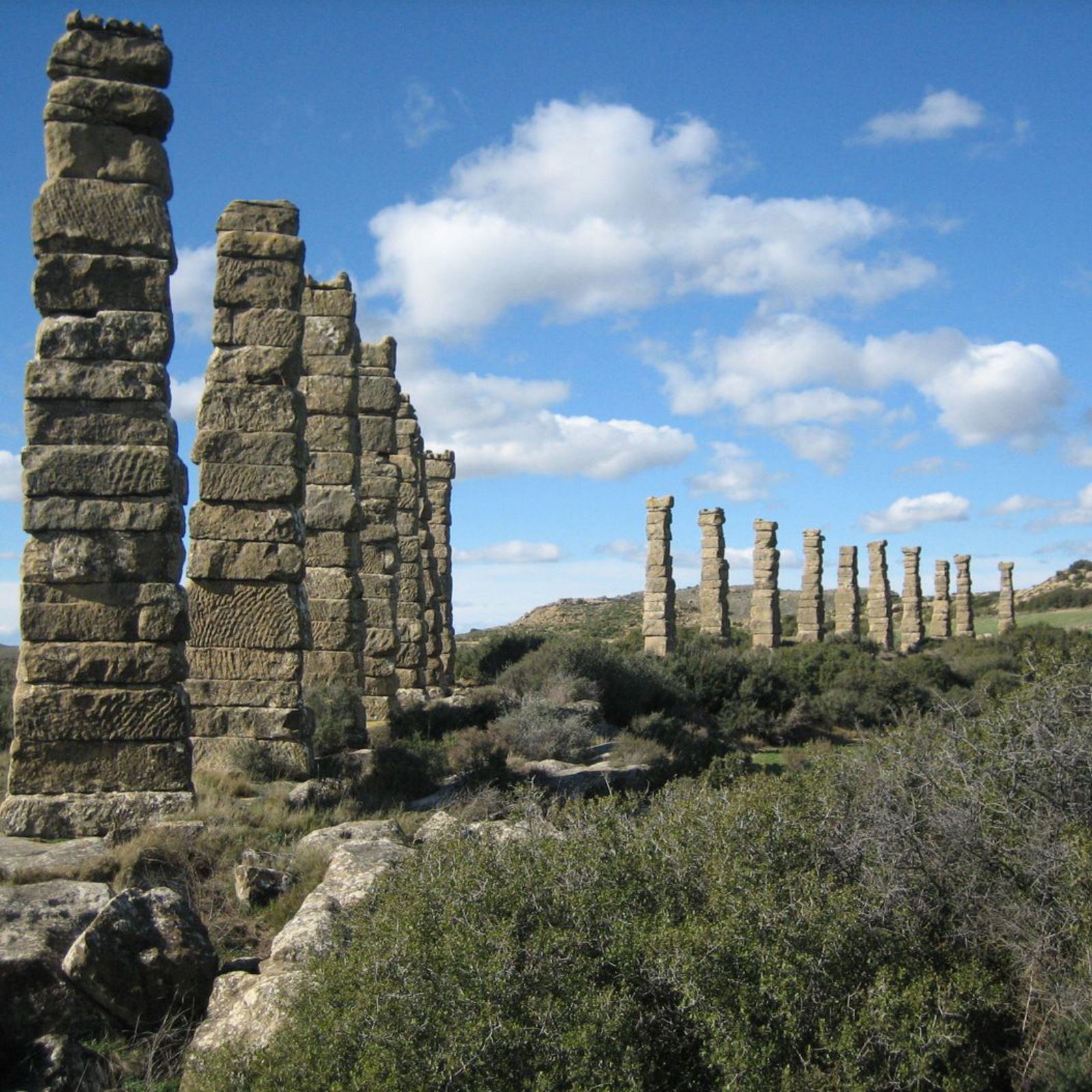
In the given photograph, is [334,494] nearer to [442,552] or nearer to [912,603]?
[442,552]

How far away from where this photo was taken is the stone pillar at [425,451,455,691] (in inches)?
1090

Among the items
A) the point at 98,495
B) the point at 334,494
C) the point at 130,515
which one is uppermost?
the point at 334,494

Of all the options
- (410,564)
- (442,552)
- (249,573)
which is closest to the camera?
(249,573)

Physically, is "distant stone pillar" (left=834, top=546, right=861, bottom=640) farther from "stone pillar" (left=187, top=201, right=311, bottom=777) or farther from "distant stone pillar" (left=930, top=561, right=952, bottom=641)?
"stone pillar" (left=187, top=201, right=311, bottom=777)

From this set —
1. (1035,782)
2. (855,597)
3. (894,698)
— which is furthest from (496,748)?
(855,597)

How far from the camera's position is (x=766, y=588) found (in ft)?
132

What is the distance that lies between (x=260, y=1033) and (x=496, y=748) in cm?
946

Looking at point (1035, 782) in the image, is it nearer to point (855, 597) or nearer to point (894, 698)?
point (894, 698)

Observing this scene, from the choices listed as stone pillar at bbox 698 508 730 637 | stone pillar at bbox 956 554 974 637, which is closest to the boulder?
stone pillar at bbox 698 508 730 637

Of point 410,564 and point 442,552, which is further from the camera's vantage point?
point 442,552

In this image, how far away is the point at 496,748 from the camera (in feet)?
48.9

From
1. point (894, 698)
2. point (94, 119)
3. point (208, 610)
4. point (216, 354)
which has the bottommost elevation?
point (894, 698)

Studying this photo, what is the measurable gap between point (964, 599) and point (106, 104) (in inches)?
2126

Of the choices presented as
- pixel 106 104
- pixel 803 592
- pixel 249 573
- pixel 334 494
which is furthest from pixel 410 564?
pixel 803 592
